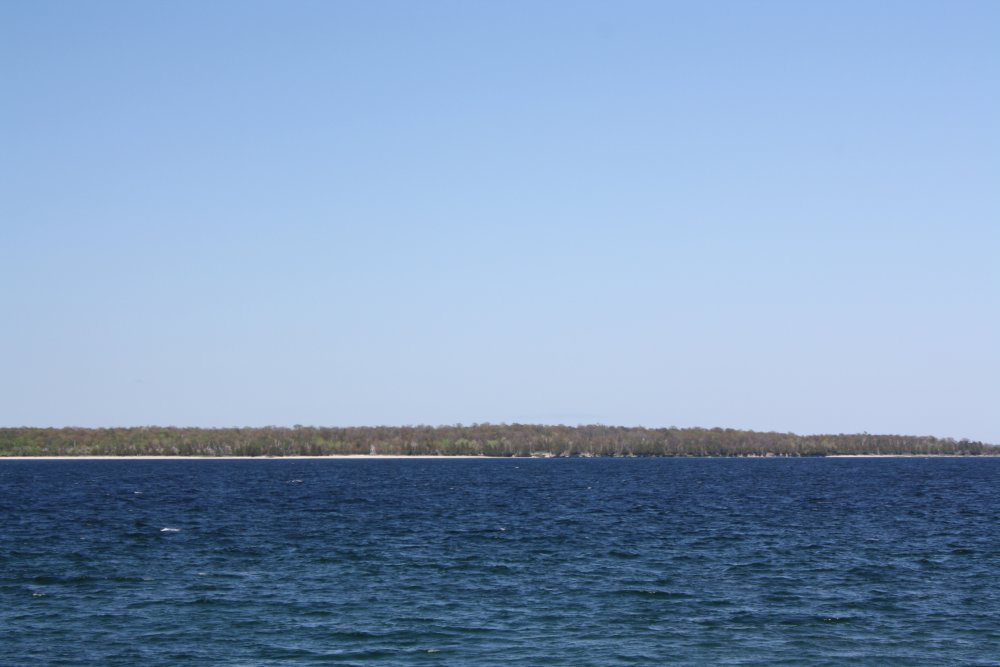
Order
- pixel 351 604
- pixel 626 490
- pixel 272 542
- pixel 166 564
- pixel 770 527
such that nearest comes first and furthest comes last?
pixel 351 604
pixel 166 564
pixel 272 542
pixel 770 527
pixel 626 490

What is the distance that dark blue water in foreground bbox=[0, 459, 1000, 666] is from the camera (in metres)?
33.6

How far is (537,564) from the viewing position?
52.2 metres

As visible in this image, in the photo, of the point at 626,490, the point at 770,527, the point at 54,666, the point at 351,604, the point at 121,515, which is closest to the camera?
the point at 54,666

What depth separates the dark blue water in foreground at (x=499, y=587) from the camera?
3356cm

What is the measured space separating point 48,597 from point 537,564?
21.4 metres

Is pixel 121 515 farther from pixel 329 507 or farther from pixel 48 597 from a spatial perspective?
pixel 48 597

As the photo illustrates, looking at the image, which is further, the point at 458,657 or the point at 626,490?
the point at 626,490

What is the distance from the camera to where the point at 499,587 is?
147ft

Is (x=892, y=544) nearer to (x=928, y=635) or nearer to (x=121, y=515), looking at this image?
(x=928, y=635)

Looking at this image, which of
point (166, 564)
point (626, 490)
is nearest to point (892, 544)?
point (166, 564)

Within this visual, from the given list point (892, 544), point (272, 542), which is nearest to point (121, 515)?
point (272, 542)

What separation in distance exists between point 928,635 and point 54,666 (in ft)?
87.6

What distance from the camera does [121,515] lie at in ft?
278

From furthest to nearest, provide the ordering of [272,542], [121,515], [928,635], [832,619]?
[121,515], [272,542], [832,619], [928,635]
